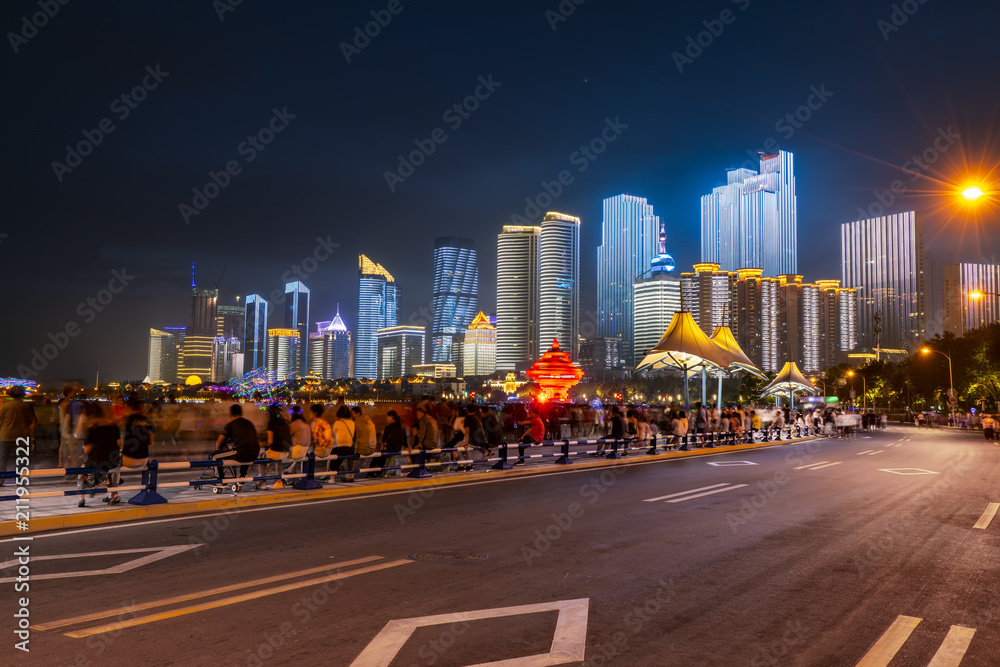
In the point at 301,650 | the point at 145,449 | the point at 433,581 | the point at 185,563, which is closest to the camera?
the point at 301,650

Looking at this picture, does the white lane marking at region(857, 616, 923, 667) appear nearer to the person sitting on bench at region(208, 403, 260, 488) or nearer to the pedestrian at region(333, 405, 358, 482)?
the person sitting on bench at region(208, 403, 260, 488)

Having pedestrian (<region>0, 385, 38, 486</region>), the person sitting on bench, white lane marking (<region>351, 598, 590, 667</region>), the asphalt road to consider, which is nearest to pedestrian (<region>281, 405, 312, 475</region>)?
the person sitting on bench

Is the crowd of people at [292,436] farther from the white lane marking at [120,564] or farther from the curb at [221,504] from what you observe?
the white lane marking at [120,564]

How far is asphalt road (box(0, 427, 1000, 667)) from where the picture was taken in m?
5.30

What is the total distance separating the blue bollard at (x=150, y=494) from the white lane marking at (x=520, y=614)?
7.51m

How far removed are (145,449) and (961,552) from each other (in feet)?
42.4

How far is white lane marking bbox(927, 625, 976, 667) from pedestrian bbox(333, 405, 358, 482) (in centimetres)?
1177

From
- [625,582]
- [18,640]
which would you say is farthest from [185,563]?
[625,582]

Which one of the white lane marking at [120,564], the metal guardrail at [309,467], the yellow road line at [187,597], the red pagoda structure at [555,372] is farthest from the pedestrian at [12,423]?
the red pagoda structure at [555,372]

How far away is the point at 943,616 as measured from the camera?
20.8 ft

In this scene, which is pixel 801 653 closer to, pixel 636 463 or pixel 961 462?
pixel 636 463

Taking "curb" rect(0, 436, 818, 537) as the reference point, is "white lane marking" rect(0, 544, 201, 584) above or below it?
above

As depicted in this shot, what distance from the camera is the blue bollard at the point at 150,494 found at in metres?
11.6

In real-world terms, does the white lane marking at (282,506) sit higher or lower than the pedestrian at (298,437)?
lower
